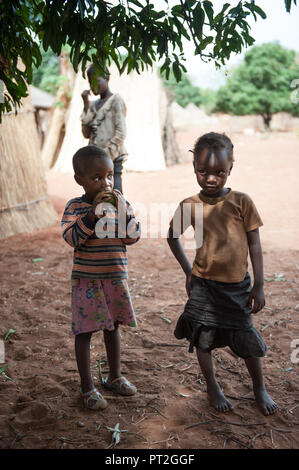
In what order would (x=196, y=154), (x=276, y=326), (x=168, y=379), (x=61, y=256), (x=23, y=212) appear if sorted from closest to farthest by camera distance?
(x=196, y=154) < (x=168, y=379) < (x=276, y=326) < (x=61, y=256) < (x=23, y=212)

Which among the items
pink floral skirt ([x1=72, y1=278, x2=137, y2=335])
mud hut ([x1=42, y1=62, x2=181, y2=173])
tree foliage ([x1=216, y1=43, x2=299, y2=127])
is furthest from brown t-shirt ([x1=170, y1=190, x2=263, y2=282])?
tree foliage ([x1=216, y1=43, x2=299, y2=127])

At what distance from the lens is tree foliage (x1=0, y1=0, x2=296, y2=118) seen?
198cm

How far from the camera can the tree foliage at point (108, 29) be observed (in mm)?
1979

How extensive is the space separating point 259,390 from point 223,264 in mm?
678

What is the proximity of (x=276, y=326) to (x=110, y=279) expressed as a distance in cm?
163

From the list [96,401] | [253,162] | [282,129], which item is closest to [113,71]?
[253,162]

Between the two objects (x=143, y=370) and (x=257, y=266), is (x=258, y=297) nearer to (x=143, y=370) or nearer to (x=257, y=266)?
(x=257, y=266)

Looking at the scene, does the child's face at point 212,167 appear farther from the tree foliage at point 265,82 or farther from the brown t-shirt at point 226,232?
the tree foliage at point 265,82

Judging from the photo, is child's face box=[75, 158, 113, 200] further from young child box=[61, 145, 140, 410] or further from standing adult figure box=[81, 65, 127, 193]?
standing adult figure box=[81, 65, 127, 193]

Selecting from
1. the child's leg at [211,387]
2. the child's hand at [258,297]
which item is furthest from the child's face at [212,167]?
the child's leg at [211,387]

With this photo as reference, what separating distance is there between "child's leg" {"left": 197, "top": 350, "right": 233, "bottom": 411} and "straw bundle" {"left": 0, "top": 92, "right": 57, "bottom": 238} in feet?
15.1

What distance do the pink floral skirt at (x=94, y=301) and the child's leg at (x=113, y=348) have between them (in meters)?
0.14

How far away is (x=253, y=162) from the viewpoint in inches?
472
